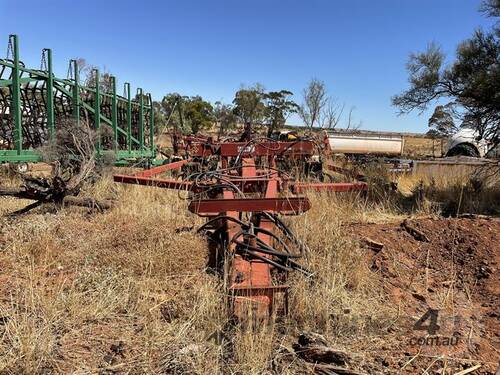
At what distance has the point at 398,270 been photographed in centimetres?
441

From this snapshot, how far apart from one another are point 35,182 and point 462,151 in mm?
18720

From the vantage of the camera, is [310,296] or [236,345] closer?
[236,345]

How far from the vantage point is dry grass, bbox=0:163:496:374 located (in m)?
2.54

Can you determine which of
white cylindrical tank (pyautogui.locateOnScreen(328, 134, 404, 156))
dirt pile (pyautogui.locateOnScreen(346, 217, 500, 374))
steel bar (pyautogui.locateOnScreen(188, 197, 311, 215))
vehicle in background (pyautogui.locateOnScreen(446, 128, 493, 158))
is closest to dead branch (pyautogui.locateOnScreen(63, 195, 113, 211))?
steel bar (pyautogui.locateOnScreen(188, 197, 311, 215))

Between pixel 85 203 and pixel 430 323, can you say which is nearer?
pixel 430 323

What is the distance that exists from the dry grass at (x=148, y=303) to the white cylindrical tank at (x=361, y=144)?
18186 mm

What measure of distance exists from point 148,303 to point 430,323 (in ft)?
6.32

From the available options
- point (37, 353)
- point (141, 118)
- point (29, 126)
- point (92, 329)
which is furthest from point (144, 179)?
point (141, 118)

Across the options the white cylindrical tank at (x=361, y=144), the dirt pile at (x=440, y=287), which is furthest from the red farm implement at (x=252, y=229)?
the white cylindrical tank at (x=361, y=144)

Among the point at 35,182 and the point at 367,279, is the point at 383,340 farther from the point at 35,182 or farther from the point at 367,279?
the point at 35,182

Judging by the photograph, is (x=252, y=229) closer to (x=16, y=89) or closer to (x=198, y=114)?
(x=16, y=89)

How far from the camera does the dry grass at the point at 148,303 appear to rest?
8.34 ft

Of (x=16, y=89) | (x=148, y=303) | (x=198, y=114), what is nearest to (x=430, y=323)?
(x=148, y=303)

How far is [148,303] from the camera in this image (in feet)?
10.6
